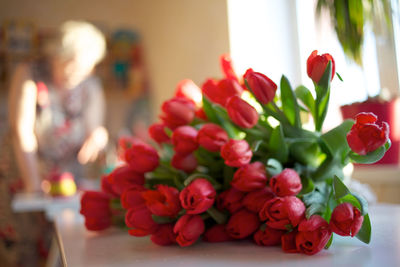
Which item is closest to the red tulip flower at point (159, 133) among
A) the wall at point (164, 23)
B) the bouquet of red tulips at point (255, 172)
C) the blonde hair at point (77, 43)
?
the bouquet of red tulips at point (255, 172)

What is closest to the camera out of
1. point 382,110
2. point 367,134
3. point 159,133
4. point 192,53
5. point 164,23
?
point 367,134

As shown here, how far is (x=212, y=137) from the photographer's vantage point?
0.50 meters

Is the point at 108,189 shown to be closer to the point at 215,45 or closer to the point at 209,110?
the point at 209,110

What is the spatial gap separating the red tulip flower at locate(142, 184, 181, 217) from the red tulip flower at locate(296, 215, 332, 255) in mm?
142

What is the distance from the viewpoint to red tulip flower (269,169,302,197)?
43 cm

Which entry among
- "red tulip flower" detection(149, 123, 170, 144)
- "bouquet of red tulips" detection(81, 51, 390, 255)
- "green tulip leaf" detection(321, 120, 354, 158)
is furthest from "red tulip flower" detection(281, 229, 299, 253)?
"red tulip flower" detection(149, 123, 170, 144)

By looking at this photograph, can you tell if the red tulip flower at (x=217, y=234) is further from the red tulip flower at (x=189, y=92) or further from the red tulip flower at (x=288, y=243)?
the red tulip flower at (x=189, y=92)

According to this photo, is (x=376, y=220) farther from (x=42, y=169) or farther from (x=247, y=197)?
(x=42, y=169)

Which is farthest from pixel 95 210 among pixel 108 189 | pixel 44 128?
pixel 44 128

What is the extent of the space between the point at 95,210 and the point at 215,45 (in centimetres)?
177

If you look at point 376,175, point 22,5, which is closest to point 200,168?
point 376,175

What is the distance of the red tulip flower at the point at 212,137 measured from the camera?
1.62 ft

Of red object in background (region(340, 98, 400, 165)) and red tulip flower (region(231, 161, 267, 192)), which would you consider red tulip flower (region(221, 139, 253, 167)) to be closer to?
red tulip flower (region(231, 161, 267, 192))

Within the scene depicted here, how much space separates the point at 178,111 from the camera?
1.86 ft
